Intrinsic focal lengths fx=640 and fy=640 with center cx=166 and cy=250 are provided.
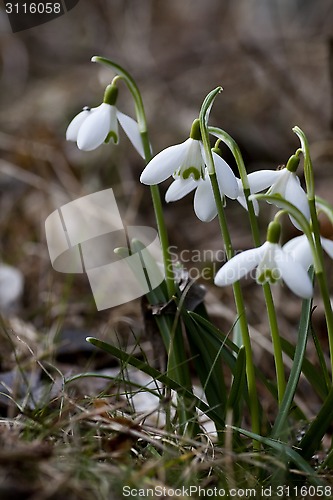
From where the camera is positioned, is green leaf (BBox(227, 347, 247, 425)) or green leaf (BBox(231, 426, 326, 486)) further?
green leaf (BBox(227, 347, 247, 425))

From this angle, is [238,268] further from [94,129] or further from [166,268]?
[94,129]

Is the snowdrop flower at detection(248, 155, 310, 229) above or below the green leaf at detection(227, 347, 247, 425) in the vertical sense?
above

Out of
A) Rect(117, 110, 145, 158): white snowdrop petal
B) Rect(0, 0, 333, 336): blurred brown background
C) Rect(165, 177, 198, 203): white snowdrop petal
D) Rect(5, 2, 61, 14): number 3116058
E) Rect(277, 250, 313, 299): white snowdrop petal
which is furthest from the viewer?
Rect(0, 0, 333, 336): blurred brown background

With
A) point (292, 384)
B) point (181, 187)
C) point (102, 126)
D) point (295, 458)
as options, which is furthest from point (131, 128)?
point (295, 458)

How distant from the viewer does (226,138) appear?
1.22m

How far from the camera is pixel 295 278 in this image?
103cm

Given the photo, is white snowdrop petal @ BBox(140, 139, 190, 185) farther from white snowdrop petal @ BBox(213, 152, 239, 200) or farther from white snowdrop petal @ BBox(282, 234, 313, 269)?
white snowdrop petal @ BBox(282, 234, 313, 269)

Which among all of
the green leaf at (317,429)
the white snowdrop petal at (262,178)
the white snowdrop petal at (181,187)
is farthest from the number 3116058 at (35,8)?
the green leaf at (317,429)

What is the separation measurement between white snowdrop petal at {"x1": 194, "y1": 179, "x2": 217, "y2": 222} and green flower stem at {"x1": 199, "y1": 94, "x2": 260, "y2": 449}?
0.06m

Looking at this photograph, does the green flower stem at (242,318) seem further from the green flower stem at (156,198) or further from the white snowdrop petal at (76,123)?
the white snowdrop petal at (76,123)

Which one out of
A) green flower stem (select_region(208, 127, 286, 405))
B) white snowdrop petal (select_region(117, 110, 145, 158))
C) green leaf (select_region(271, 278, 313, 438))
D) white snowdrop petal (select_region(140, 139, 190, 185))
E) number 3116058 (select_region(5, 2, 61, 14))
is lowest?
green leaf (select_region(271, 278, 313, 438))

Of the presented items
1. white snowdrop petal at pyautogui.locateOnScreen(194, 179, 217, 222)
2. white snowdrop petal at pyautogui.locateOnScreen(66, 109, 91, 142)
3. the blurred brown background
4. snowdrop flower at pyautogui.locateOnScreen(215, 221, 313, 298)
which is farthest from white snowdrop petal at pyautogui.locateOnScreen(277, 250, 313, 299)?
the blurred brown background

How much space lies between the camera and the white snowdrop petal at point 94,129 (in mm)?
1334

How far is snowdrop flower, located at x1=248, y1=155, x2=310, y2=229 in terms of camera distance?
1.19 metres
